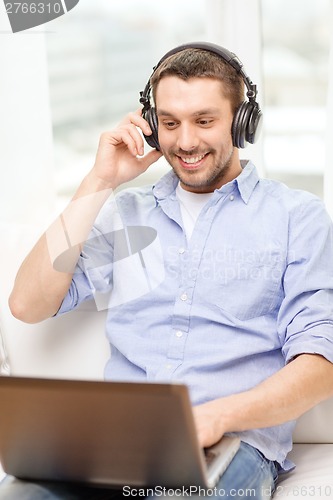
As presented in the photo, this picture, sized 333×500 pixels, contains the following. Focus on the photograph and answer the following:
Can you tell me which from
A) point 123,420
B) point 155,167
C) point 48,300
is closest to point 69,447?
point 123,420

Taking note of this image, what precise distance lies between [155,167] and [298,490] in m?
2.52

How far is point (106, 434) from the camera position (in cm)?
124

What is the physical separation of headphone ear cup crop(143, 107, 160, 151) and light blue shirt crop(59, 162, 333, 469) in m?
0.09

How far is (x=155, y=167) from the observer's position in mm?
3879

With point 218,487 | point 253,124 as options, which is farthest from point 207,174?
point 218,487

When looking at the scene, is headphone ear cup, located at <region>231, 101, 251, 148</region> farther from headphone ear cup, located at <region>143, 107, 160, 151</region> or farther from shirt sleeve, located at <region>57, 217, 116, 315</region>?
shirt sleeve, located at <region>57, 217, 116, 315</region>

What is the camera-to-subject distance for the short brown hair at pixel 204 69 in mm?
1688

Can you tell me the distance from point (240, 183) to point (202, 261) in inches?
7.5

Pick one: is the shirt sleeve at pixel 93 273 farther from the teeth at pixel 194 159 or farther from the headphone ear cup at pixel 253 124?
the headphone ear cup at pixel 253 124

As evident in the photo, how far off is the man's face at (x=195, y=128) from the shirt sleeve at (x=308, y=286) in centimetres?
21

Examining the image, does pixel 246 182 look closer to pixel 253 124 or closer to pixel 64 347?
pixel 253 124

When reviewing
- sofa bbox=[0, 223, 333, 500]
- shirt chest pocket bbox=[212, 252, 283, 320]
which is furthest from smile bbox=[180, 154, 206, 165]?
sofa bbox=[0, 223, 333, 500]

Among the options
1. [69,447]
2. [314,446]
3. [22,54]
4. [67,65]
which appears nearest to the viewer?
[69,447]

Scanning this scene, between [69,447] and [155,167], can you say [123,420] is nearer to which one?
[69,447]
